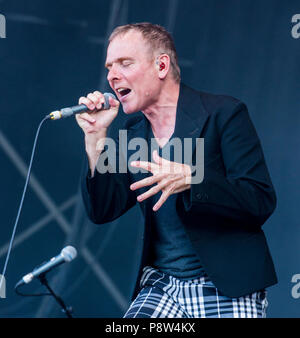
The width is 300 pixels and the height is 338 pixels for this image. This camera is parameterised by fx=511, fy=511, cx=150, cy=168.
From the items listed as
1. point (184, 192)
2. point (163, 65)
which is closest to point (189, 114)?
point (163, 65)

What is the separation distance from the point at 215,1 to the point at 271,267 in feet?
6.00

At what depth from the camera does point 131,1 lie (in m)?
2.81

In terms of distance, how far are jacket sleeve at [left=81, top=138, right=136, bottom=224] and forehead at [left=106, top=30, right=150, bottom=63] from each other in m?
0.39

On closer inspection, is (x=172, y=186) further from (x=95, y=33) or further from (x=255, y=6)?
(x=255, y=6)

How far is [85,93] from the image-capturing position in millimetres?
2789

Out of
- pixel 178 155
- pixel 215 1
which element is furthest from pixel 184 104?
pixel 215 1

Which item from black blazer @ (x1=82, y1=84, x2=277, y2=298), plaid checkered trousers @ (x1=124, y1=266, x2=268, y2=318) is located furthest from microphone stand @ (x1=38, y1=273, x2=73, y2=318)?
black blazer @ (x1=82, y1=84, x2=277, y2=298)

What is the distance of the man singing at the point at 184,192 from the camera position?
149 centimetres

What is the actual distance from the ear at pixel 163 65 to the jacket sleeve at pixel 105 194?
0.38m

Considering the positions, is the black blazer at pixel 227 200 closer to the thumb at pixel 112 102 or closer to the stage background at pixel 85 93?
the thumb at pixel 112 102

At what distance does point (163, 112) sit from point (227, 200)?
47cm

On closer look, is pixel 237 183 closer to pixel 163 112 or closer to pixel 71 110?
pixel 163 112

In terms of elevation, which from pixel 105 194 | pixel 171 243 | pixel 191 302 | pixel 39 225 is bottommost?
pixel 39 225
